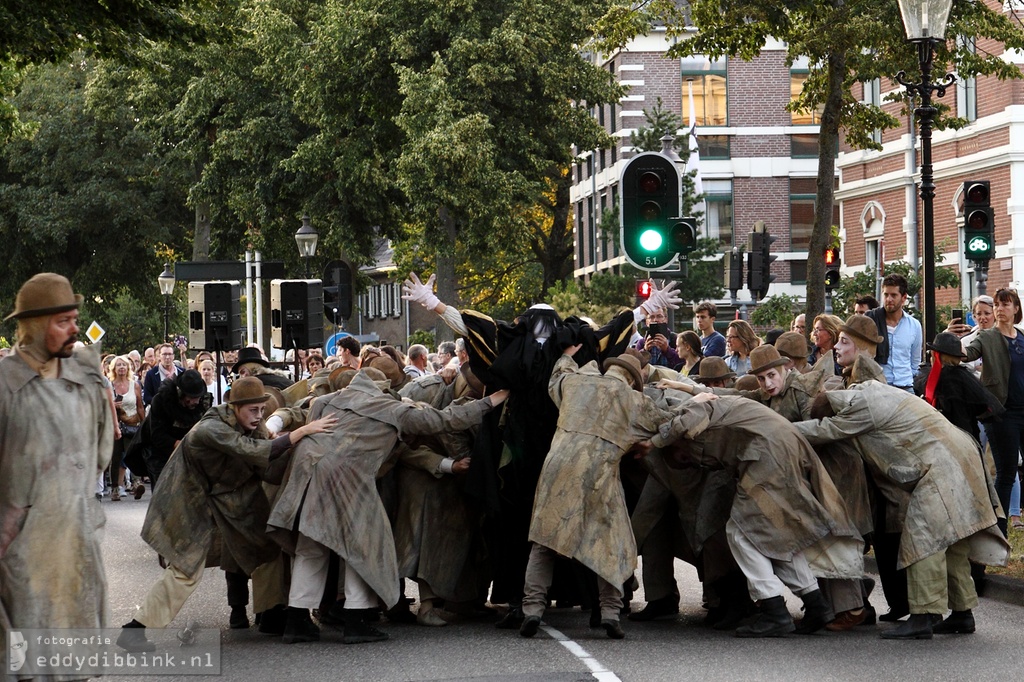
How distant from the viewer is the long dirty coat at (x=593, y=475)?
34.6 feet

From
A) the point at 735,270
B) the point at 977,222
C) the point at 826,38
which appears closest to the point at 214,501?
the point at 977,222

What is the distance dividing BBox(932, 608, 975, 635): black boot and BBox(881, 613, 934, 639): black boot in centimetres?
30

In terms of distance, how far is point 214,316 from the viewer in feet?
69.7

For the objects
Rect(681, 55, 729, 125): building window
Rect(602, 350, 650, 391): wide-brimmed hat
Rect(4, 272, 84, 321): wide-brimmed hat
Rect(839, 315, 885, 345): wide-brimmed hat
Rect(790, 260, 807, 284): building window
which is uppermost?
Rect(681, 55, 729, 125): building window

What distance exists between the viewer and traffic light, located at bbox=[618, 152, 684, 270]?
51.6ft

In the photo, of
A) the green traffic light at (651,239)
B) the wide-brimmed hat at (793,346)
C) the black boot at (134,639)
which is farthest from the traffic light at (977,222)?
the black boot at (134,639)

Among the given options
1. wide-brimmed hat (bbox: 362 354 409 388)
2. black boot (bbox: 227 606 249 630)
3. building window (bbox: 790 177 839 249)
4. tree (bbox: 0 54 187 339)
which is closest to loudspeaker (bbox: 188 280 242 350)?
wide-brimmed hat (bbox: 362 354 409 388)

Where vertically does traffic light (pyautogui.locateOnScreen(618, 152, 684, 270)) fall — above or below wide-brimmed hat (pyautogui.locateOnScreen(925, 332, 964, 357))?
above

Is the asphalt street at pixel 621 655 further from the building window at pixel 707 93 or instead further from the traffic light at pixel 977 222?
the building window at pixel 707 93

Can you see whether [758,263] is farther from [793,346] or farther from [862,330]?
[862,330]

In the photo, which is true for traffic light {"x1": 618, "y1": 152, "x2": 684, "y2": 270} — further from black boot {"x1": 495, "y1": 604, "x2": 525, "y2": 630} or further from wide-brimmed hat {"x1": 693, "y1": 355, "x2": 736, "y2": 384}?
black boot {"x1": 495, "y1": 604, "x2": 525, "y2": 630}

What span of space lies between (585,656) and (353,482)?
181 cm

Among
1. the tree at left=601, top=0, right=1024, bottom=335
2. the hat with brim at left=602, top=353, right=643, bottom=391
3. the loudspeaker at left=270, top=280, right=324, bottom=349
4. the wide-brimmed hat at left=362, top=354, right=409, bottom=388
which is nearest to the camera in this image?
the hat with brim at left=602, top=353, right=643, bottom=391

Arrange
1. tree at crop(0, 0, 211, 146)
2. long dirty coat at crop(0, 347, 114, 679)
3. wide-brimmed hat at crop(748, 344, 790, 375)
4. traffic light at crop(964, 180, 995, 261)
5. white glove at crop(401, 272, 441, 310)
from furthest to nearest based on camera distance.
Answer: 1. tree at crop(0, 0, 211, 146)
2. traffic light at crop(964, 180, 995, 261)
3. white glove at crop(401, 272, 441, 310)
4. wide-brimmed hat at crop(748, 344, 790, 375)
5. long dirty coat at crop(0, 347, 114, 679)
